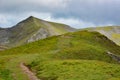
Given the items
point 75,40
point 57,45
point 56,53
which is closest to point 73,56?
point 56,53

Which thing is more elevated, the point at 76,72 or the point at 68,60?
the point at 68,60

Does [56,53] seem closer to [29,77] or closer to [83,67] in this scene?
[83,67]

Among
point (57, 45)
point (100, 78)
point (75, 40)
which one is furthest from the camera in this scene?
point (75, 40)

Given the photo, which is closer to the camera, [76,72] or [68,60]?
[76,72]

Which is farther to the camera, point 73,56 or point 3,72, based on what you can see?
point 73,56

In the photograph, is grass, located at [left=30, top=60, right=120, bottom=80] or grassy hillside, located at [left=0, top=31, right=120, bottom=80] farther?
grassy hillside, located at [left=0, top=31, right=120, bottom=80]

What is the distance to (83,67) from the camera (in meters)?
72.0

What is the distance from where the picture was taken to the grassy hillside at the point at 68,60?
209ft

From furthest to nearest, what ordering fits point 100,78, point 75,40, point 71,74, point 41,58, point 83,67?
point 75,40 < point 41,58 < point 83,67 < point 71,74 < point 100,78

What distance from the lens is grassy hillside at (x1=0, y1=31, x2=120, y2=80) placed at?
6378 centimetres

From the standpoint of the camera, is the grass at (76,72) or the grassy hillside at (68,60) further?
the grassy hillside at (68,60)

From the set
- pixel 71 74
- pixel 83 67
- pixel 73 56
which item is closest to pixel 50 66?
pixel 83 67

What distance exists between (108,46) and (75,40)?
529 inches

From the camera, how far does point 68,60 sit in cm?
8700
